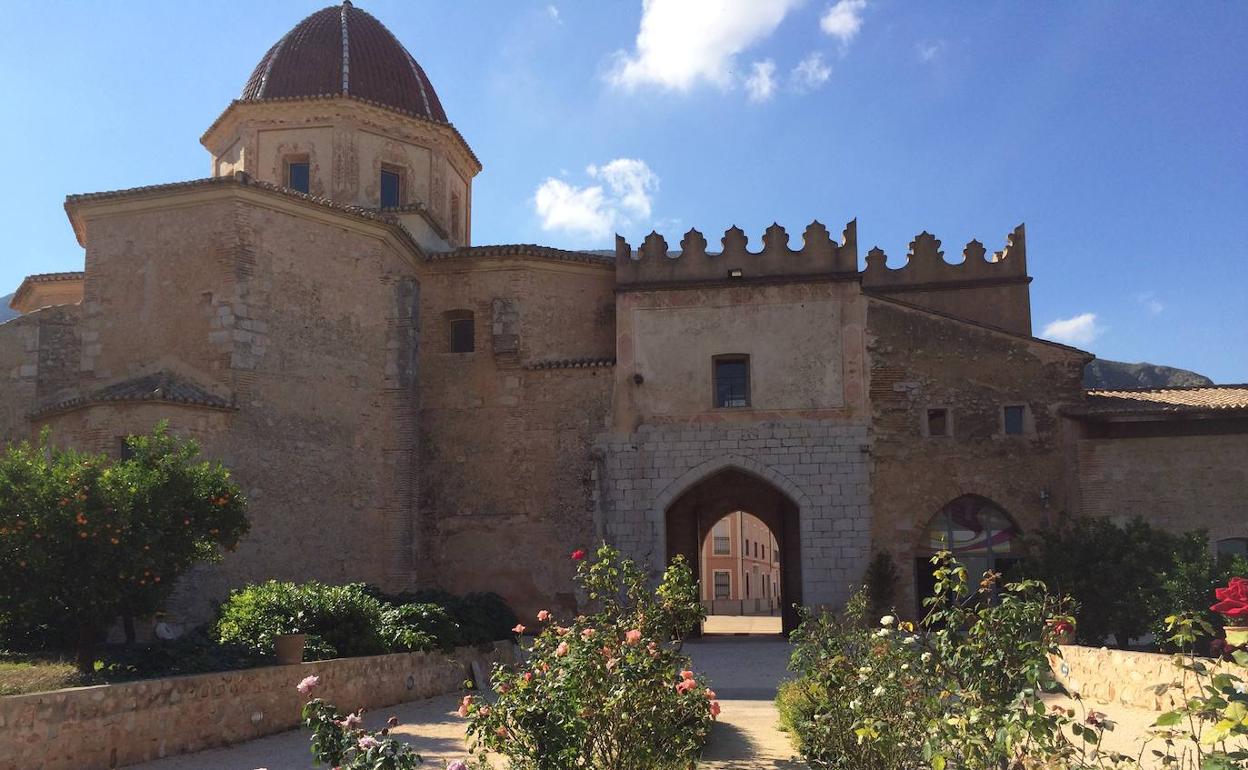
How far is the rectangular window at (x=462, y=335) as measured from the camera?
24.7m

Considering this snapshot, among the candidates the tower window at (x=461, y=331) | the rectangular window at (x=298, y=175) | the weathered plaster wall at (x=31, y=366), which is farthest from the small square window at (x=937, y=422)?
the weathered plaster wall at (x=31, y=366)

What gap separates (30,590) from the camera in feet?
38.1

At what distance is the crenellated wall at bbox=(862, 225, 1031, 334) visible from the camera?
87.7 feet

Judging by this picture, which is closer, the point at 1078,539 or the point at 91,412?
the point at 91,412

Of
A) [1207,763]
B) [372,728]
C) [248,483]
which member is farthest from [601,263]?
[1207,763]

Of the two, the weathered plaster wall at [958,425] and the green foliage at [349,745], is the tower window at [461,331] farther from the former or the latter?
the green foliage at [349,745]

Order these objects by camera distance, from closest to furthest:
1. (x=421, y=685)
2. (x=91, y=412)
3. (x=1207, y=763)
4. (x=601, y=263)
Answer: (x=1207, y=763) → (x=421, y=685) → (x=91, y=412) → (x=601, y=263)

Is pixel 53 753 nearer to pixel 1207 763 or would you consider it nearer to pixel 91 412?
pixel 1207 763

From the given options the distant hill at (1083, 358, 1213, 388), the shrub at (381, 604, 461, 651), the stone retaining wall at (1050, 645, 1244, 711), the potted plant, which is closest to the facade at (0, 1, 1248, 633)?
the shrub at (381, 604, 461, 651)

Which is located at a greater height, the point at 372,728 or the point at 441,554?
the point at 441,554

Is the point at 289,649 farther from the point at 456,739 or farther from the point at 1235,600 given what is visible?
the point at 1235,600

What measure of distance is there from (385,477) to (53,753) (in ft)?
43.6

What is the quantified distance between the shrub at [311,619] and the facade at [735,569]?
37.4 meters

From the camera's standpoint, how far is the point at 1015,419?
2281 centimetres
